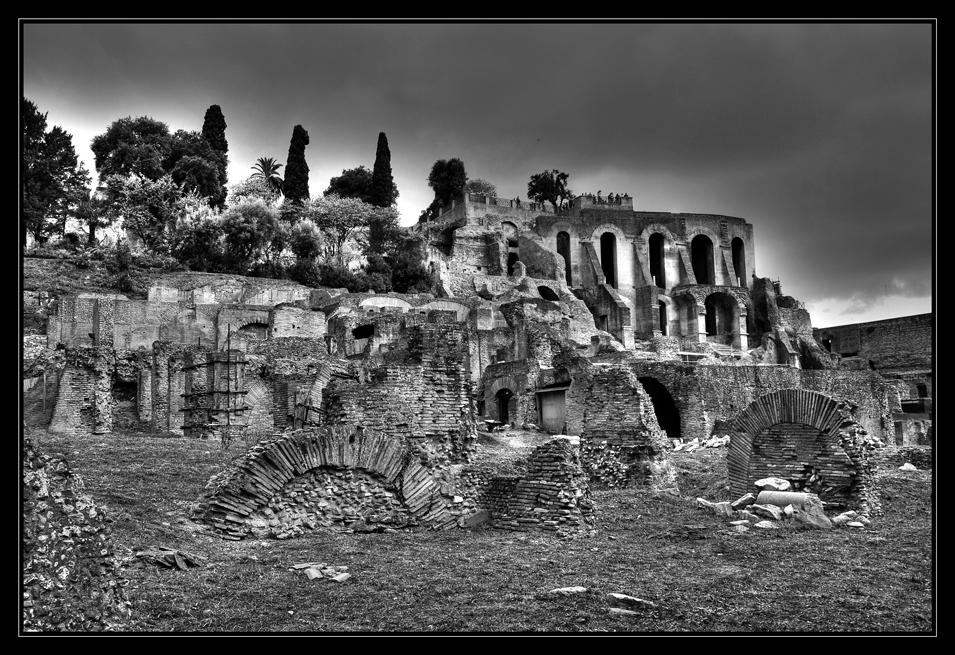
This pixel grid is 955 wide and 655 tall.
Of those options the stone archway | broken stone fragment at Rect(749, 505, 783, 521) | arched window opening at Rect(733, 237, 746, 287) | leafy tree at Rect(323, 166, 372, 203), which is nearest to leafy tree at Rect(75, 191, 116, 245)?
leafy tree at Rect(323, 166, 372, 203)

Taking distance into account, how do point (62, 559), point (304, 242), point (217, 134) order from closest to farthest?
point (62, 559) → point (304, 242) → point (217, 134)

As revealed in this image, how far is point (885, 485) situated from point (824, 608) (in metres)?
9.44

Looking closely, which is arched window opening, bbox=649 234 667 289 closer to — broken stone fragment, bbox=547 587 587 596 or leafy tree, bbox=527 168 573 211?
leafy tree, bbox=527 168 573 211

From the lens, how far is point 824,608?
6.52 metres

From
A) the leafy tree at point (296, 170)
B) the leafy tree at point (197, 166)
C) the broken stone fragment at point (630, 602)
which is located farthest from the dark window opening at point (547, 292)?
the broken stone fragment at point (630, 602)

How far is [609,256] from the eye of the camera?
71312 millimetres

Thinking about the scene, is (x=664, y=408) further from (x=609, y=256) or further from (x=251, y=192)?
(x=609, y=256)

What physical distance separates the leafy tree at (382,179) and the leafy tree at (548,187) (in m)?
19.3

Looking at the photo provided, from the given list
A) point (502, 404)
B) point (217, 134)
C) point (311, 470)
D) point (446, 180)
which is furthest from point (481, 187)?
point (311, 470)

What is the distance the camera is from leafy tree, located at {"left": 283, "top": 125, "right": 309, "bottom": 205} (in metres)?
59.5

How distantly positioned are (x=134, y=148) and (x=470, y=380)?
4282 cm

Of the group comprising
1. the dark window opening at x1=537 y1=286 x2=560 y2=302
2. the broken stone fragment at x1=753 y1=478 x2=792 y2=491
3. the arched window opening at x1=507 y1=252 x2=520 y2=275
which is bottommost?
the broken stone fragment at x1=753 y1=478 x2=792 y2=491

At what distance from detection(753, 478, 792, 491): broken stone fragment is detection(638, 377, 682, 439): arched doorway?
571 inches
